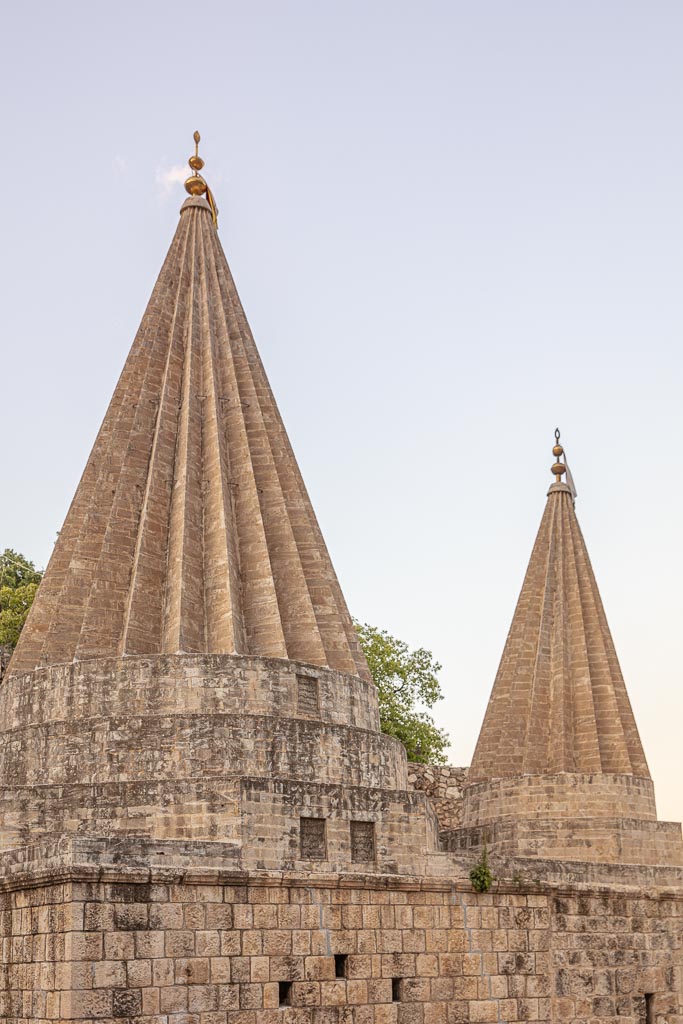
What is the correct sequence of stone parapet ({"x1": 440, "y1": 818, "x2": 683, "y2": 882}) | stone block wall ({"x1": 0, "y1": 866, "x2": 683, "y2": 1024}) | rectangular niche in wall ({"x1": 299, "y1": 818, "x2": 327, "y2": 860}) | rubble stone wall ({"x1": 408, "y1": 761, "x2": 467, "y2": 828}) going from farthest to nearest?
rubble stone wall ({"x1": 408, "y1": 761, "x2": 467, "y2": 828}), stone parapet ({"x1": 440, "y1": 818, "x2": 683, "y2": 882}), rectangular niche in wall ({"x1": 299, "y1": 818, "x2": 327, "y2": 860}), stone block wall ({"x1": 0, "y1": 866, "x2": 683, "y2": 1024})

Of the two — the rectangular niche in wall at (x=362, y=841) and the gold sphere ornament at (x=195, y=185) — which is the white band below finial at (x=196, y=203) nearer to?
the gold sphere ornament at (x=195, y=185)

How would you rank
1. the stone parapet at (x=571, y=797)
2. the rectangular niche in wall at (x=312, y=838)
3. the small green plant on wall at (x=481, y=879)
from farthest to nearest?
the stone parapet at (x=571, y=797) → the rectangular niche in wall at (x=312, y=838) → the small green plant on wall at (x=481, y=879)

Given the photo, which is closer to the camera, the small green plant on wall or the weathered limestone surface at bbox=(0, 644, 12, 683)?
the small green plant on wall

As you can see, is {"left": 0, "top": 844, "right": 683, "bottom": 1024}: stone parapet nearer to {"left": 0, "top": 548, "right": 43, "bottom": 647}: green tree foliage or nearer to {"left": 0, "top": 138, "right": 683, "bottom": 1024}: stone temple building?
{"left": 0, "top": 138, "right": 683, "bottom": 1024}: stone temple building

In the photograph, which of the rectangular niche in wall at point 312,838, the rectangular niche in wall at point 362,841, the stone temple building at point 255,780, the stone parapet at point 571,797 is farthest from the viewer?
the stone parapet at point 571,797

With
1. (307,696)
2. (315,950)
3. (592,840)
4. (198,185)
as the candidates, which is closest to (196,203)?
(198,185)

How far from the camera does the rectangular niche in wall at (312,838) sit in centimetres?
1211

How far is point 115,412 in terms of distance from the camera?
1605 cm

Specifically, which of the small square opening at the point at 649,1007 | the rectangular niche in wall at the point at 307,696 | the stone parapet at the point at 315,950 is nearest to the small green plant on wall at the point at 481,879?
the stone parapet at the point at 315,950

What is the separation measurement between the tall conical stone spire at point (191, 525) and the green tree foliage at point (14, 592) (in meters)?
6.76

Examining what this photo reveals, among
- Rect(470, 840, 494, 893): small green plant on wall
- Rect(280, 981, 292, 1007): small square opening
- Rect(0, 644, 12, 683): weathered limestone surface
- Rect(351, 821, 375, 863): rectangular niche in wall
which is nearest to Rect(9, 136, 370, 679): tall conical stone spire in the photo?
Rect(351, 821, 375, 863): rectangular niche in wall

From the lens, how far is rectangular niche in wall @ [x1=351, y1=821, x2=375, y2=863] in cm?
1248

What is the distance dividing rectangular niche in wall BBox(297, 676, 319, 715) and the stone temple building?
0.11ft

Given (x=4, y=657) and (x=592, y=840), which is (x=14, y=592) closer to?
(x=4, y=657)
